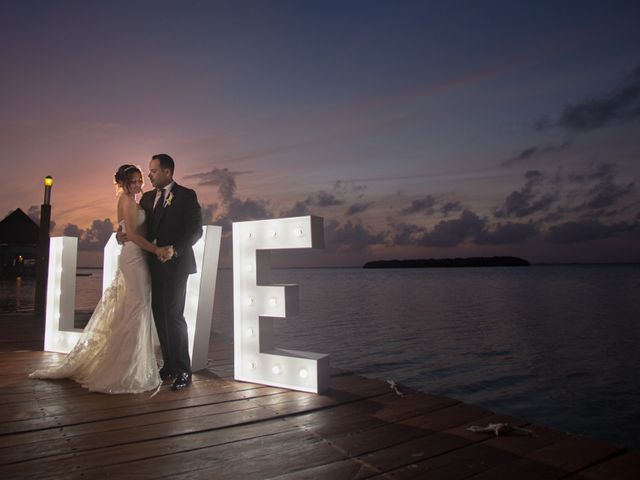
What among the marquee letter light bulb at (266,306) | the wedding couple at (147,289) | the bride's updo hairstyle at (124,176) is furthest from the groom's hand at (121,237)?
the marquee letter light bulb at (266,306)

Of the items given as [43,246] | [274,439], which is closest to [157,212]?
[274,439]

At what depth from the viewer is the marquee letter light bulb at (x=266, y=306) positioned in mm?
3980

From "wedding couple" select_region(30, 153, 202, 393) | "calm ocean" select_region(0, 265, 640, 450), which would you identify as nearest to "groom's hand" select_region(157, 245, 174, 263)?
"wedding couple" select_region(30, 153, 202, 393)

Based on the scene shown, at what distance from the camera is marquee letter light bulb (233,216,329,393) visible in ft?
13.1

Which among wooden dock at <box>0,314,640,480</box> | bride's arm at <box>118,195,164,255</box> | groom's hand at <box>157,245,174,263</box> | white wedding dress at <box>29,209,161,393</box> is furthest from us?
bride's arm at <box>118,195,164,255</box>

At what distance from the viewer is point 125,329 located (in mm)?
4266

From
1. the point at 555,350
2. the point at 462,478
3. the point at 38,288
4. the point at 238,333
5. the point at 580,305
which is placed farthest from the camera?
the point at 580,305

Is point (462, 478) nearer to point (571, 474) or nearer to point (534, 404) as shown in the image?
point (571, 474)

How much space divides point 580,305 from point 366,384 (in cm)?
2943

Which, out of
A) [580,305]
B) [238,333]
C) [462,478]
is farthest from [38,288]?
[580,305]

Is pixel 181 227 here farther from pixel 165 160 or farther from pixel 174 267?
pixel 165 160

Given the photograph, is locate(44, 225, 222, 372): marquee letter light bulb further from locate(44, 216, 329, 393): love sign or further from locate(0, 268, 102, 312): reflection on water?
locate(0, 268, 102, 312): reflection on water

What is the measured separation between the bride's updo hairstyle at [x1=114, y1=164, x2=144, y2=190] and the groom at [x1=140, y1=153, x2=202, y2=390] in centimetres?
20

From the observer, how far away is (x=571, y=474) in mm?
2320
